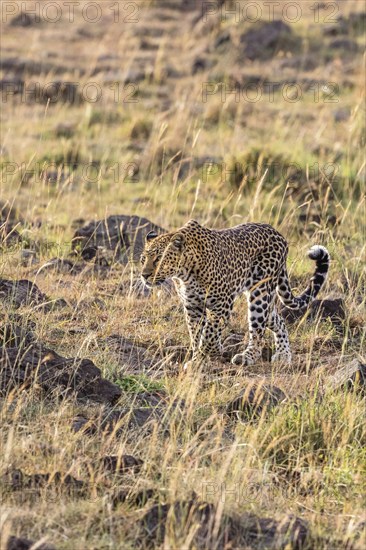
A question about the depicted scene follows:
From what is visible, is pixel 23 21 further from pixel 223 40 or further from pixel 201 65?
pixel 201 65

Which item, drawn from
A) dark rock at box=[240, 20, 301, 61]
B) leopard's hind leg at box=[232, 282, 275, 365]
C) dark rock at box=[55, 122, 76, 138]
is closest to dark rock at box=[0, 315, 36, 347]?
leopard's hind leg at box=[232, 282, 275, 365]

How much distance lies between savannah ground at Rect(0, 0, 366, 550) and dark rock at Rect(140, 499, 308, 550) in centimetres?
3

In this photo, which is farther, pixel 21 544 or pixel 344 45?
pixel 344 45

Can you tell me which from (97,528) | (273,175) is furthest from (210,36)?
(97,528)

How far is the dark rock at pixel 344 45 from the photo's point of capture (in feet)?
57.3

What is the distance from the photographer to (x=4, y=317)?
287 inches

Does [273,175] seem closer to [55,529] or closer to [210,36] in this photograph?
[210,36]


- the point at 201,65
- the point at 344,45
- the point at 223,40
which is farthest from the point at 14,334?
the point at 344,45

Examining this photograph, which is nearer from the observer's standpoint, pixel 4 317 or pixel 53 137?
pixel 4 317

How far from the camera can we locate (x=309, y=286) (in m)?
8.29

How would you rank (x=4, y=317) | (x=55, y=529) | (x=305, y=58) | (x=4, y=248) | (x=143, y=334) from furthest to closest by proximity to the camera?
(x=305, y=58) → (x=4, y=248) → (x=143, y=334) → (x=4, y=317) → (x=55, y=529)

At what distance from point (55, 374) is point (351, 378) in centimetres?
158

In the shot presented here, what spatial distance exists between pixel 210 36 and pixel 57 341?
11.1 metres

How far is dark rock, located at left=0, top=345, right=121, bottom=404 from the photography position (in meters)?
6.35
